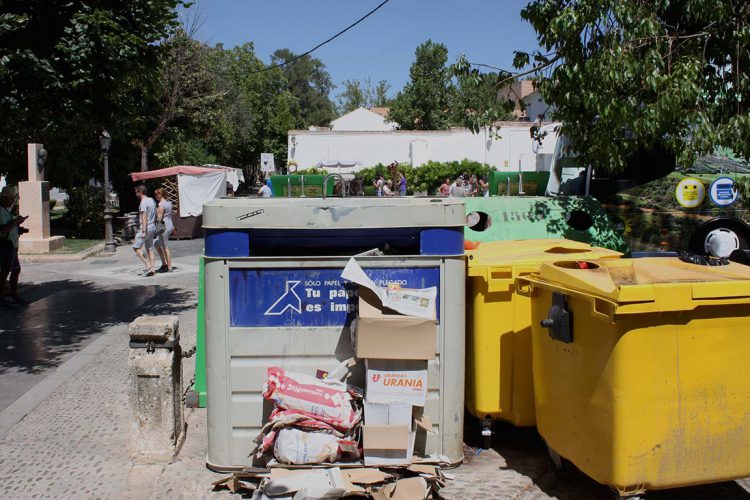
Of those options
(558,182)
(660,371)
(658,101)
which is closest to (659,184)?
(558,182)

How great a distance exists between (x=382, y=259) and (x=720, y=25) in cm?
445

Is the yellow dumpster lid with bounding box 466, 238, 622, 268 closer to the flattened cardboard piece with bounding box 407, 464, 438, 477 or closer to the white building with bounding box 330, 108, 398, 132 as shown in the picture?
the flattened cardboard piece with bounding box 407, 464, 438, 477

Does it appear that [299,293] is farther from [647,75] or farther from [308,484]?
[647,75]

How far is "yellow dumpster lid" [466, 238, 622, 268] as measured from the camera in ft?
14.2

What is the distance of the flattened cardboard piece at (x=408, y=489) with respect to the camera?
143 inches

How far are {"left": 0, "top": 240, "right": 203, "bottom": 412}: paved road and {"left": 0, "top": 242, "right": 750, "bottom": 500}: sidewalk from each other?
103mm

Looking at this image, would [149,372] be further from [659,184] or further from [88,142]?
[88,142]

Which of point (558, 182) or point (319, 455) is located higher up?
point (558, 182)

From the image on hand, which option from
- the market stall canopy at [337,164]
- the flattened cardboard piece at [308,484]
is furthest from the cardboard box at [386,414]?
the market stall canopy at [337,164]

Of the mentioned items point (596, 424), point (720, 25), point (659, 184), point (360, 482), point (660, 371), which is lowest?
point (360, 482)

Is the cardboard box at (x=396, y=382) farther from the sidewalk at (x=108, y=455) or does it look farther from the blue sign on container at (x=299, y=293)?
the sidewalk at (x=108, y=455)

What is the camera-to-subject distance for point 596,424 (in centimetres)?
344

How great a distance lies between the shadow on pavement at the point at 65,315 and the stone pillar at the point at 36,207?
402 cm

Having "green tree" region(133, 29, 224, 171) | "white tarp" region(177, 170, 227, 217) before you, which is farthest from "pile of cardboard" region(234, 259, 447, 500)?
"green tree" region(133, 29, 224, 171)
